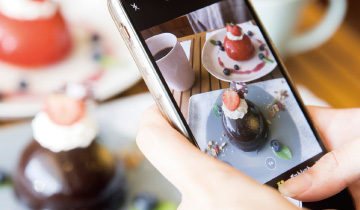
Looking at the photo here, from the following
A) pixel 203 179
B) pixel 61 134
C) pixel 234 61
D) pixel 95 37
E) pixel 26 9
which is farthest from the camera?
pixel 95 37

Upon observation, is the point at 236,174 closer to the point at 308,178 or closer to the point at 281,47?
the point at 308,178

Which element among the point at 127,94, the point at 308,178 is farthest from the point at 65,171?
the point at 308,178

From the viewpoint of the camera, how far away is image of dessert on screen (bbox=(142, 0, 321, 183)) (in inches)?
12.8

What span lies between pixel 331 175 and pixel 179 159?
13cm

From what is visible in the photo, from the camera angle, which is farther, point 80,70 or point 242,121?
point 80,70

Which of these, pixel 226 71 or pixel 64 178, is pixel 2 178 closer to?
pixel 64 178


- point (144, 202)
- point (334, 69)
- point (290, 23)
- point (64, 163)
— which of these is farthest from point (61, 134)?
point (334, 69)

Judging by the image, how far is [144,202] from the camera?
57 cm

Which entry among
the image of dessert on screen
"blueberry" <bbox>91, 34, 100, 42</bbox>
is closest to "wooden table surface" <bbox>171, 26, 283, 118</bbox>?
the image of dessert on screen

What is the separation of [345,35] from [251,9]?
1.83 ft

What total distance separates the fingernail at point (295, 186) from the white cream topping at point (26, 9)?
0.49m

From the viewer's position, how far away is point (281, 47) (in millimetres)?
747

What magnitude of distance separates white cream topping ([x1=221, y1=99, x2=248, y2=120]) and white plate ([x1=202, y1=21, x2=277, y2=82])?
23 mm

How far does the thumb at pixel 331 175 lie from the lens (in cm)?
33
